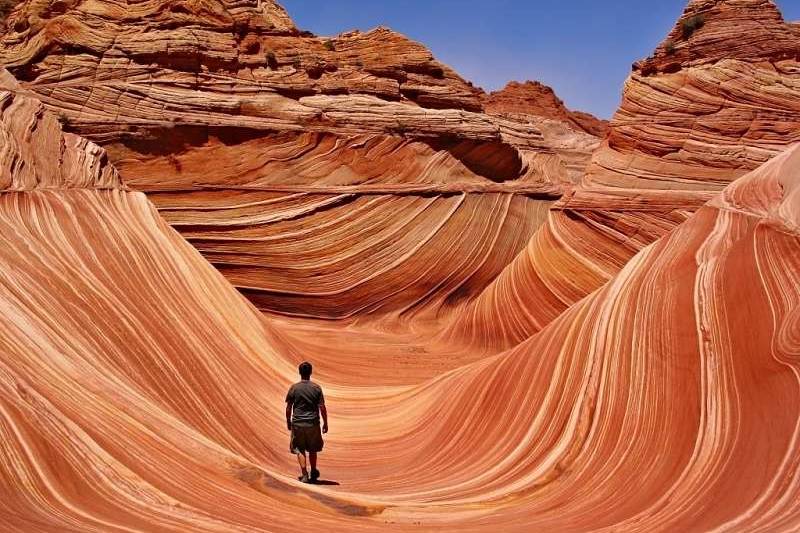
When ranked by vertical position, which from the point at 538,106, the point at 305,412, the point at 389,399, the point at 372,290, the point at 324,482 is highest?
the point at 538,106

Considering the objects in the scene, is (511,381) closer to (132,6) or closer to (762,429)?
(762,429)

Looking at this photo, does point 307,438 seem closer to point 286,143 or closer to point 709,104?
point 709,104

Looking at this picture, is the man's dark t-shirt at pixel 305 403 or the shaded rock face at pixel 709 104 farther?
the shaded rock face at pixel 709 104

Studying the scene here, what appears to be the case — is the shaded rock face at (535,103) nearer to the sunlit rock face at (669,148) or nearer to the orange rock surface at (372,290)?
the orange rock surface at (372,290)

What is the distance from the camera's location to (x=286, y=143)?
15078mm

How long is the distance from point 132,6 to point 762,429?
14.4 metres

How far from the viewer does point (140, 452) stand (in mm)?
4703

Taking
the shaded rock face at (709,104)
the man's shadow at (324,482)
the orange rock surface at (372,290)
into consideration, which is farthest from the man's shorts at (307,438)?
the shaded rock face at (709,104)

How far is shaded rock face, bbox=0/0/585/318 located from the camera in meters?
14.2

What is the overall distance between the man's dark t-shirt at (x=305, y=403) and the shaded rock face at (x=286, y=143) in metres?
8.04

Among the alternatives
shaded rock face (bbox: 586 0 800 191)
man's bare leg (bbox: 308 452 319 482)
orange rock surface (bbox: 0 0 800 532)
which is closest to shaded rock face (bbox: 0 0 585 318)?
orange rock surface (bbox: 0 0 800 532)

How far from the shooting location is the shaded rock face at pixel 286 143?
559 inches

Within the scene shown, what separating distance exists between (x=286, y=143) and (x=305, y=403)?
972cm

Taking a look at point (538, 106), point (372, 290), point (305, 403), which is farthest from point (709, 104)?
Answer: point (538, 106)
